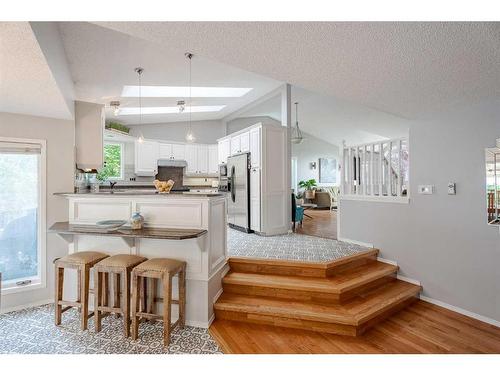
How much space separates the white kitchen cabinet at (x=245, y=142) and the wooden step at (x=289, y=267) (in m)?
2.39

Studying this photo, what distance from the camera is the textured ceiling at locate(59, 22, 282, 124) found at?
2.61m

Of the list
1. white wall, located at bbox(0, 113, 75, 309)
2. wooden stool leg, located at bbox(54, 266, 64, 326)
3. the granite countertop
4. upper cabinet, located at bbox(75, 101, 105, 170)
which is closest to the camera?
the granite countertop

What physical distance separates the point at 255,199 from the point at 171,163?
328 cm

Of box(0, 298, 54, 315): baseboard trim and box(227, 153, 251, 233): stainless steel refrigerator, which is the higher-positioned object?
box(227, 153, 251, 233): stainless steel refrigerator

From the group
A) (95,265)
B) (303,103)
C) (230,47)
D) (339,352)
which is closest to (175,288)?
(95,265)

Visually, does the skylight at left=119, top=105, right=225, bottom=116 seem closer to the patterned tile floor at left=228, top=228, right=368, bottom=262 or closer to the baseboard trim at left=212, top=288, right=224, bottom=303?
the patterned tile floor at left=228, top=228, right=368, bottom=262

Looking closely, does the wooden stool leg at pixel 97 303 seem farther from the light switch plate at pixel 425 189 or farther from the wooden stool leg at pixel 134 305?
the light switch plate at pixel 425 189

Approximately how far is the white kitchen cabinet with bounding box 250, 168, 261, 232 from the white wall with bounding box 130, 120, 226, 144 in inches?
136

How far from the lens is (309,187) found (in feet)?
31.9

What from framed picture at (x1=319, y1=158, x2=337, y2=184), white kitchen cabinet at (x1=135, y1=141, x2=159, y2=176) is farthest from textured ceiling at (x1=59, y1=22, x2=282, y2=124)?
framed picture at (x1=319, y1=158, x2=337, y2=184)

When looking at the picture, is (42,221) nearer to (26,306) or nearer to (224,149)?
(26,306)

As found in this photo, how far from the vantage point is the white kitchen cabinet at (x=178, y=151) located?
7059mm
